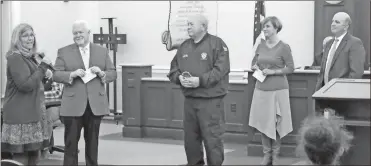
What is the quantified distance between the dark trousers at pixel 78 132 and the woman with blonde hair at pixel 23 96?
0.76 feet

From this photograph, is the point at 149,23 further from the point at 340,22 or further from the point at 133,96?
the point at 340,22

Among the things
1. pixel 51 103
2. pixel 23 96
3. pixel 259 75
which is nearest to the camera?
pixel 23 96

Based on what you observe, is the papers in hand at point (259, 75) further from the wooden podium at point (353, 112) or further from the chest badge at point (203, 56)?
the wooden podium at point (353, 112)

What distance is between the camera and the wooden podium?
231 cm

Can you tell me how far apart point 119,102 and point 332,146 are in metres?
8.36

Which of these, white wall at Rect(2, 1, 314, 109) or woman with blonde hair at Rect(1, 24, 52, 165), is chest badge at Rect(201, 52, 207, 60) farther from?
white wall at Rect(2, 1, 314, 109)

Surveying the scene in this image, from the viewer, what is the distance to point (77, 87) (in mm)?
5176

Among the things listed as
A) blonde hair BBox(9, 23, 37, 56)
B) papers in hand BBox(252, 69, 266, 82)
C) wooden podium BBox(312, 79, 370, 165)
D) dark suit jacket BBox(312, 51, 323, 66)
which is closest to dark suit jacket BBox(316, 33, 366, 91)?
papers in hand BBox(252, 69, 266, 82)

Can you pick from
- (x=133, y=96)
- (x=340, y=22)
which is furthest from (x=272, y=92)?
(x=133, y=96)

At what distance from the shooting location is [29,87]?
4934mm

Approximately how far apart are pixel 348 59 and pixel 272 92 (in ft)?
3.81

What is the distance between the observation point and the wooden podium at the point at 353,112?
7.59 ft

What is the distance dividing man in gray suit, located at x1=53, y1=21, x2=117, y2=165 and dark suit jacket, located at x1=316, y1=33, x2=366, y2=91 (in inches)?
71.2

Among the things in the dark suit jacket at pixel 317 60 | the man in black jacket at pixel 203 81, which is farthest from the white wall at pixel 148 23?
the man in black jacket at pixel 203 81
